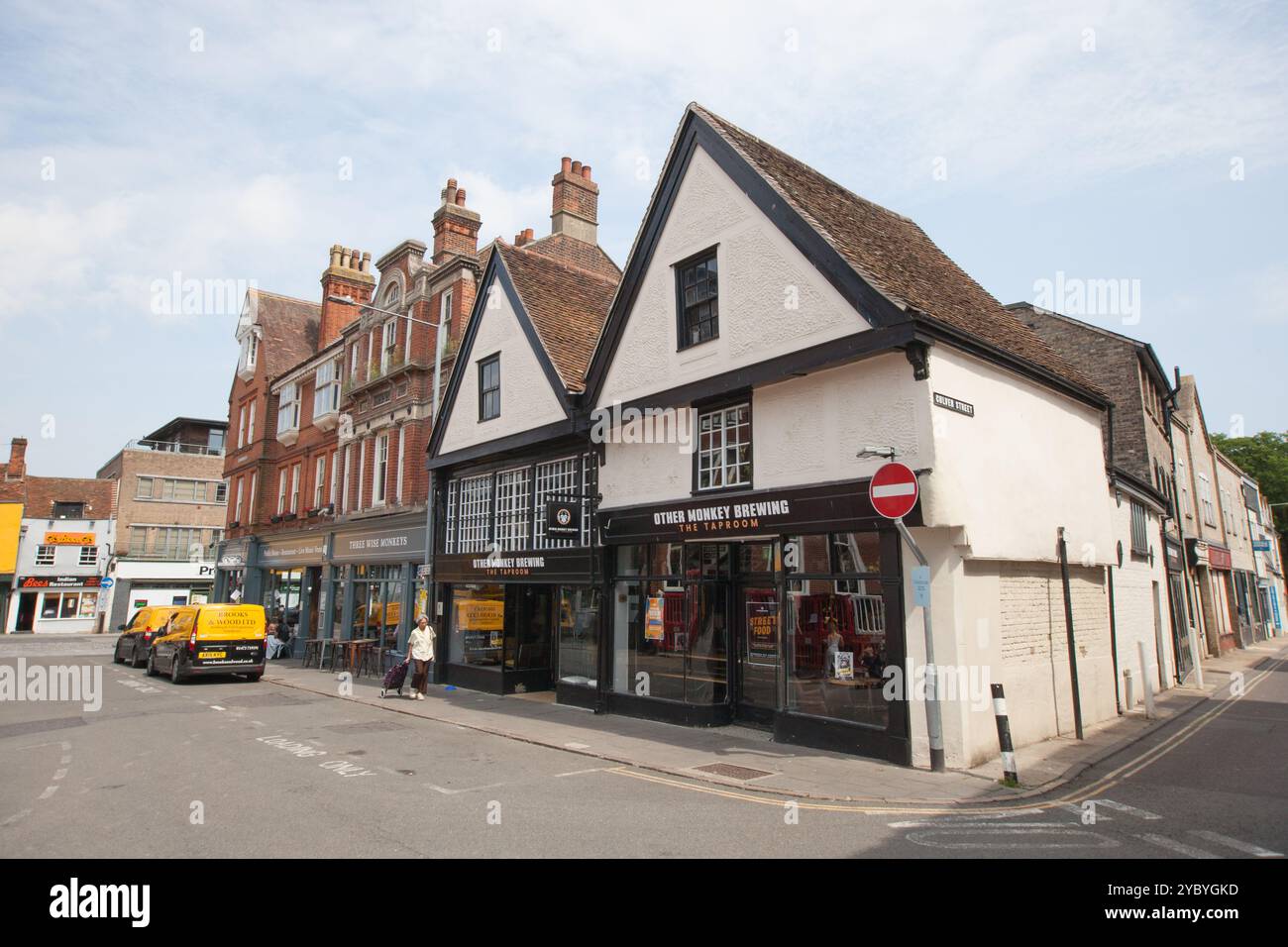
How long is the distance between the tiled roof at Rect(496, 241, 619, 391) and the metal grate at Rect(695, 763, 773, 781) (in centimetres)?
846

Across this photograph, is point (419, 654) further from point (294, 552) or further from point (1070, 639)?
point (294, 552)

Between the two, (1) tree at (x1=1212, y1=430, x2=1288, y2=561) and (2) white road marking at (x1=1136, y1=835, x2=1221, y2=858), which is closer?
(2) white road marking at (x1=1136, y1=835, x2=1221, y2=858)

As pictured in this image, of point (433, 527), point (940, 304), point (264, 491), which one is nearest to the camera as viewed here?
point (940, 304)

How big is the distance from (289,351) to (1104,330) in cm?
3239

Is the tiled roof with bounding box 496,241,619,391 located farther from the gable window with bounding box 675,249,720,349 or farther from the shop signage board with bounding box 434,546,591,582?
the shop signage board with bounding box 434,546,591,582

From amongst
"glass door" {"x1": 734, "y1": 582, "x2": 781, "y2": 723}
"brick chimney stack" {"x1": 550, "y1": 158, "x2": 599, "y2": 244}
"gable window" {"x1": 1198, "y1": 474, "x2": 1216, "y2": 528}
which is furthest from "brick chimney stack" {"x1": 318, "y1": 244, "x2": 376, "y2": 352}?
"gable window" {"x1": 1198, "y1": 474, "x2": 1216, "y2": 528}

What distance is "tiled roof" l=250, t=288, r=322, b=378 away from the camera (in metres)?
34.3

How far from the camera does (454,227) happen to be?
23.6 metres

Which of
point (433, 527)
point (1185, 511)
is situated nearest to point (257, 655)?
point (433, 527)

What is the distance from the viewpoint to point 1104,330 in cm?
2391

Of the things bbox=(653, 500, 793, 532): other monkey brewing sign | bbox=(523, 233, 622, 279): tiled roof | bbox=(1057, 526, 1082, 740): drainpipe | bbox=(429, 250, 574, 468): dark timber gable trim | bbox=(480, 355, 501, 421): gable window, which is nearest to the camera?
bbox=(653, 500, 793, 532): other monkey brewing sign

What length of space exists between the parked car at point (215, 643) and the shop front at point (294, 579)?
559cm
